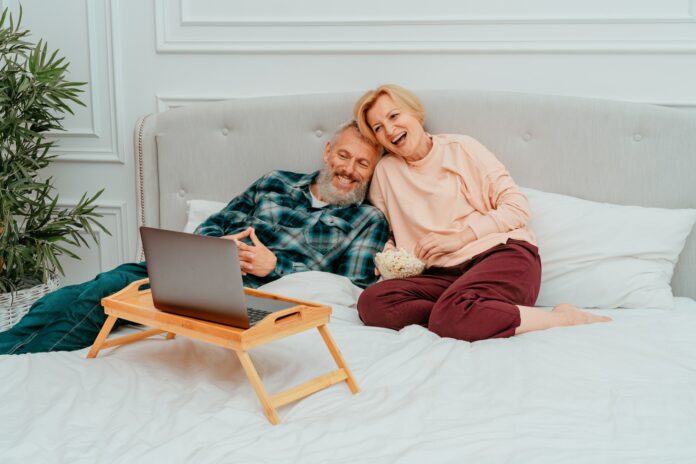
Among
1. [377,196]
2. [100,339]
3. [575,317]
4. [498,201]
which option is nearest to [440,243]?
[498,201]

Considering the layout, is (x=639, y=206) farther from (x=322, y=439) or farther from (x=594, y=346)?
(x=322, y=439)

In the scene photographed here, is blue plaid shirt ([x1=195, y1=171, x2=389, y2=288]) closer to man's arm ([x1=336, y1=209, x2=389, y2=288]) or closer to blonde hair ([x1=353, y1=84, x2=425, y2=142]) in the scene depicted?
man's arm ([x1=336, y1=209, x2=389, y2=288])

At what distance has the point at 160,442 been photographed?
4.34ft

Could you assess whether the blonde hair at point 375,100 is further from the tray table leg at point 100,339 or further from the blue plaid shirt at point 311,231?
the tray table leg at point 100,339

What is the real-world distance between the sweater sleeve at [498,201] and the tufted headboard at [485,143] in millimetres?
192

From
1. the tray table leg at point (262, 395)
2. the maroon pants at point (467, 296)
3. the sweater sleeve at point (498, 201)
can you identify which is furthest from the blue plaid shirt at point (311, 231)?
the tray table leg at point (262, 395)

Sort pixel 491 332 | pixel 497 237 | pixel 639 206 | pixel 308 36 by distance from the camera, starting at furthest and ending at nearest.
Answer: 1. pixel 308 36
2. pixel 639 206
3. pixel 497 237
4. pixel 491 332

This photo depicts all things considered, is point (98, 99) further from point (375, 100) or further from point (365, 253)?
point (365, 253)

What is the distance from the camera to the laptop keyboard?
1.57 meters

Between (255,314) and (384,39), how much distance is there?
1.45 m

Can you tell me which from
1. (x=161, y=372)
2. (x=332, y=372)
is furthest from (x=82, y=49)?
(x=332, y=372)

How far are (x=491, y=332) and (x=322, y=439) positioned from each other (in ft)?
2.41

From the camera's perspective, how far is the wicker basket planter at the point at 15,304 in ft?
8.50

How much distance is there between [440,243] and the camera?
224 centimetres
